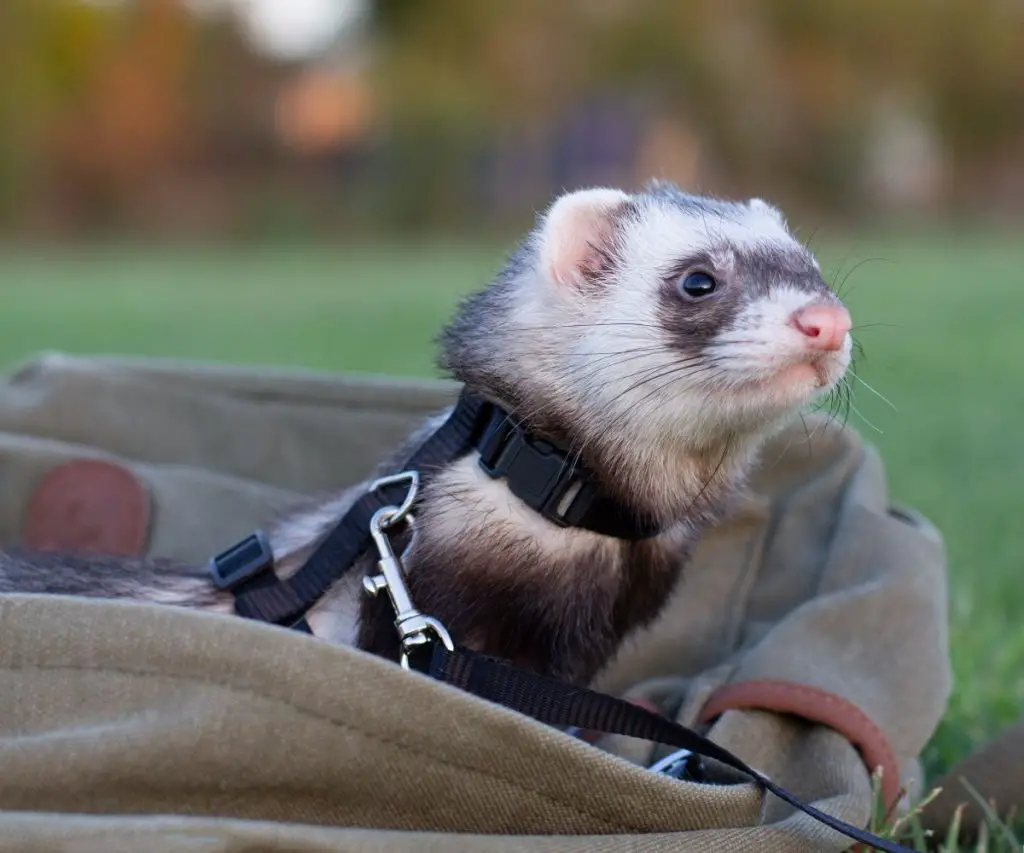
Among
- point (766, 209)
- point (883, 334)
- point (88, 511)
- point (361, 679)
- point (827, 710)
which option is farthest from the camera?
point (883, 334)

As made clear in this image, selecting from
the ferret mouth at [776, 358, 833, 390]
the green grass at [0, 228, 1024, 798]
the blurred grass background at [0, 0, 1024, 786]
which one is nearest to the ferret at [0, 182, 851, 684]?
the ferret mouth at [776, 358, 833, 390]

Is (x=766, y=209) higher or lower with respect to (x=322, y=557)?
higher

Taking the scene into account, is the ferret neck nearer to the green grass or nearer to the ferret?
the ferret

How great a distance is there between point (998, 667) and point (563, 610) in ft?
3.18

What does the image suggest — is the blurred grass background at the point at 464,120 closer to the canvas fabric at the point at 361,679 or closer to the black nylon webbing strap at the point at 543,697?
the canvas fabric at the point at 361,679

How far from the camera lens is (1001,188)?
17906 mm

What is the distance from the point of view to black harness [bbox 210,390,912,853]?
4.42ft

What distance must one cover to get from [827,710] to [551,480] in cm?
43

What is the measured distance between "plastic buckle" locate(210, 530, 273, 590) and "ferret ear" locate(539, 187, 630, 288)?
47 cm

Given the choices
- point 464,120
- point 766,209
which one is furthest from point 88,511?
point 464,120

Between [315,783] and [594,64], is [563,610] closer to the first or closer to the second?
[315,783]

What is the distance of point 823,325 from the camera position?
1328mm

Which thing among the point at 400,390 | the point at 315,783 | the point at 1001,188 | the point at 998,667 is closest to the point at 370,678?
the point at 315,783

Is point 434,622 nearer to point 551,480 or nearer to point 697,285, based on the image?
point 551,480
